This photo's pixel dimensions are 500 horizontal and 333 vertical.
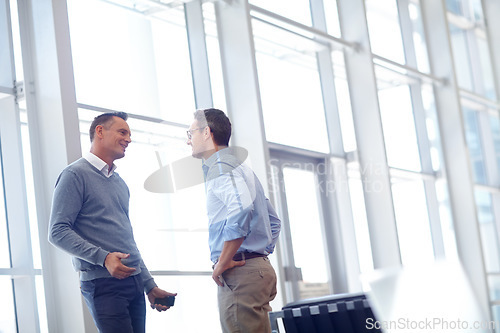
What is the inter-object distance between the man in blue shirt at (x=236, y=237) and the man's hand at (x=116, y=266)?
0.42 metres

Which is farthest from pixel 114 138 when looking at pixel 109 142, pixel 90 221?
pixel 90 221

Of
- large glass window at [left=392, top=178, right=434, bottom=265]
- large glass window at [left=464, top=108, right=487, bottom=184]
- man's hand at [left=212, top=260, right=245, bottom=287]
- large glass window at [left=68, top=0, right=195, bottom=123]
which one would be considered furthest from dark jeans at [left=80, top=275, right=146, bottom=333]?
large glass window at [left=464, top=108, right=487, bottom=184]

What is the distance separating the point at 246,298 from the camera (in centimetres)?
270

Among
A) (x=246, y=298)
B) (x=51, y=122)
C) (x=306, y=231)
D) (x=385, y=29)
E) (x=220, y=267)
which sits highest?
(x=385, y=29)

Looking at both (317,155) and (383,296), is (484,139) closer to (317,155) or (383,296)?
(317,155)

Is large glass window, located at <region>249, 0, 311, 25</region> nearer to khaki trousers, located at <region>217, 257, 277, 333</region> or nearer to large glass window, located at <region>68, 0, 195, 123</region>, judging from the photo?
large glass window, located at <region>68, 0, 195, 123</region>

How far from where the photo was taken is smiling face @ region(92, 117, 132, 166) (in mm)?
2688

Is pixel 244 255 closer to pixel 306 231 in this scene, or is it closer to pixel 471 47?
pixel 306 231

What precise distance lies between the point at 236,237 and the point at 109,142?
2.02ft

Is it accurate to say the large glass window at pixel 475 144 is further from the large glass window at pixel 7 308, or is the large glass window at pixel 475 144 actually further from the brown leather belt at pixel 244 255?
the large glass window at pixel 7 308

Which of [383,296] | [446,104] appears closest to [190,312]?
[383,296]

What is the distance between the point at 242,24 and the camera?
486 cm

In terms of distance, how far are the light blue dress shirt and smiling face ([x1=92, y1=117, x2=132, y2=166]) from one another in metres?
0.37

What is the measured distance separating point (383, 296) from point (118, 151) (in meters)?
1.78
